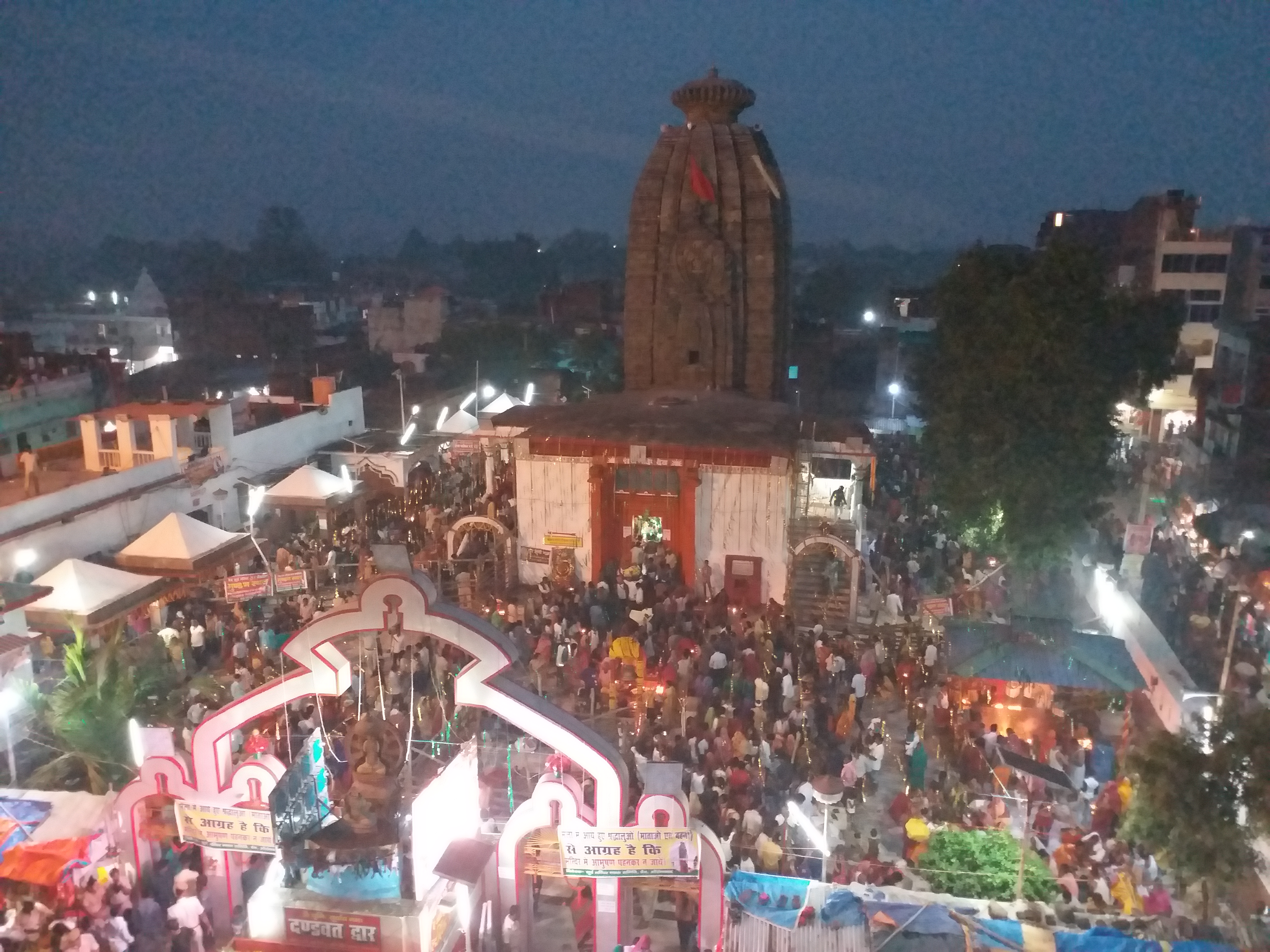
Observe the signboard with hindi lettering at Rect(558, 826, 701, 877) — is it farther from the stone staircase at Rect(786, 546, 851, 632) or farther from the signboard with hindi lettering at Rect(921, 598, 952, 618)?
the stone staircase at Rect(786, 546, 851, 632)

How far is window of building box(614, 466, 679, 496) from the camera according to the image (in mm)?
22141

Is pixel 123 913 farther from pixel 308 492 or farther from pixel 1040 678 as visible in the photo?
pixel 308 492

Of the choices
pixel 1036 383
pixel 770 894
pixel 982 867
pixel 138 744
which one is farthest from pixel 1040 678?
pixel 138 744

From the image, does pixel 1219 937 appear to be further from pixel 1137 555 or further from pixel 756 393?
pixel 756 393

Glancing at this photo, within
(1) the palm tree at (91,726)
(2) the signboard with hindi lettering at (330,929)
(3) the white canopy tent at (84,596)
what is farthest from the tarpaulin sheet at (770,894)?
(3) the white canopy tent at (84,596)

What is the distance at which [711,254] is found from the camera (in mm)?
25609

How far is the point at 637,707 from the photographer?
15.0 m

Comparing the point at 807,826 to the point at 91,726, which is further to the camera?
the point at 91,726

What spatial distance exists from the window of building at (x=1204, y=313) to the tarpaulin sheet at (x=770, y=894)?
128 ft

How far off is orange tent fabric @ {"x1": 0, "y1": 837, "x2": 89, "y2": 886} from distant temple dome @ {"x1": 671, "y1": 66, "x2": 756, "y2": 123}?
2281 centimetres

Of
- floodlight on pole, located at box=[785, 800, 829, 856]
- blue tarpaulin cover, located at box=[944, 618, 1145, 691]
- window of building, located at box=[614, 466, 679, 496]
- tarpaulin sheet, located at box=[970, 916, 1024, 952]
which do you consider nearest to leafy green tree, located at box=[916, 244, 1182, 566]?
blue tarpaulin cover, located at box=[944, 618, 1145, 691]

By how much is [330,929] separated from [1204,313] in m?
42.9

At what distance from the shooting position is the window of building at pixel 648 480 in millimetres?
22141

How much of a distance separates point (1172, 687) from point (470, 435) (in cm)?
1617
